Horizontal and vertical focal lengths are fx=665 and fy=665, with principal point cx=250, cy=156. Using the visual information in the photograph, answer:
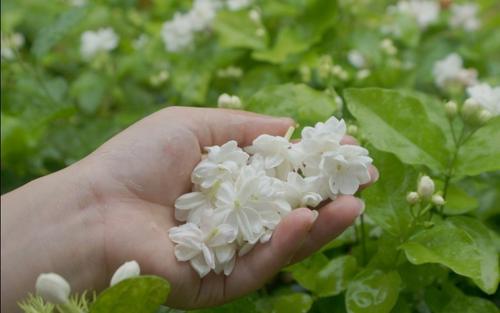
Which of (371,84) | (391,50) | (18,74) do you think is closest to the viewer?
(371,84)

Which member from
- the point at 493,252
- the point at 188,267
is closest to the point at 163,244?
the point at 188,267

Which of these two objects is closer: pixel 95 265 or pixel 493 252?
pixel 95 265

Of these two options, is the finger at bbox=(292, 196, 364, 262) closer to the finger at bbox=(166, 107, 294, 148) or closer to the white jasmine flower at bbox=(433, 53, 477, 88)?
the finger at bbox=(166, 107, 294, 148)

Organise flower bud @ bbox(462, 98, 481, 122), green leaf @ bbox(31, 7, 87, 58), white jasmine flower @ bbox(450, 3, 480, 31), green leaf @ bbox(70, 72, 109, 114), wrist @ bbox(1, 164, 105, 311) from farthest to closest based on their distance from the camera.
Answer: white jasmine flower @ bbox(450, 3, 480, 31), green leaf @ bbox(70, 72, 109, 114), green leaf @ bbox(31, 7, 87, 58), flower bud @ bbox(462, 98, 481, 122), wrist @ bbox(1, 164, 105, 311)

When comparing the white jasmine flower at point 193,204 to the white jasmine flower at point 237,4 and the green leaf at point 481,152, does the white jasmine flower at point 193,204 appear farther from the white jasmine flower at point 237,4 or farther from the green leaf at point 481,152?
the white jasmine flower at point 237,4

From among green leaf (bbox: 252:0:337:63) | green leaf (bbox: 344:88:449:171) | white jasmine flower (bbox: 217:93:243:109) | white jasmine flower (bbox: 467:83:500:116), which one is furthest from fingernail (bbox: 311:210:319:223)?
green leaf (bbox: 252:0:337:63)

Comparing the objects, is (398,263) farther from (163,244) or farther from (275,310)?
(163,244)

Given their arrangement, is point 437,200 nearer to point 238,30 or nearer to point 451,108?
point 451,108
